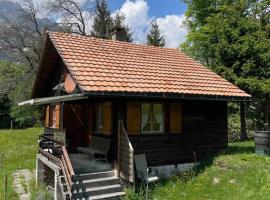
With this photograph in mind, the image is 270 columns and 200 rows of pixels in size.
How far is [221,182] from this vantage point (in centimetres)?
1141

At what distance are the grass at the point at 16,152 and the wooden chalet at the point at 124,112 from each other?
6.20 feet

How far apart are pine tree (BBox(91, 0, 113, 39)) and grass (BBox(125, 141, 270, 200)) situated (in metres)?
27.7

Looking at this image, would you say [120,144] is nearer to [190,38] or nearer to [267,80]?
[267,80]

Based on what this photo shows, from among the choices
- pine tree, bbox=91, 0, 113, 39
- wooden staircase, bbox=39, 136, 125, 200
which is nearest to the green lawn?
wooden staircase, bbox=39, 136, 125, 200

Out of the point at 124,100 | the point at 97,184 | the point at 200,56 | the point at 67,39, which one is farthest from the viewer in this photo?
the point at 200,56

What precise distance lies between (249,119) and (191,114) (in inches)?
674

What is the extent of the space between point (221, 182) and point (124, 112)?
398 cm

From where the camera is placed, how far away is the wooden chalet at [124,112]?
10914 mm

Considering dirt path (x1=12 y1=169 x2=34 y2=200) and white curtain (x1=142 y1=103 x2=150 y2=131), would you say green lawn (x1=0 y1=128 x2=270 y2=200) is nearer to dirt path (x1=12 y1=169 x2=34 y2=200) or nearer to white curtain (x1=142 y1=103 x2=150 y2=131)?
dirt path (x1=12 y1=169 x2=34 y2=200)

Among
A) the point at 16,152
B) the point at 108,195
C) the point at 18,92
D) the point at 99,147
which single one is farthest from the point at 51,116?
the point at 18,92

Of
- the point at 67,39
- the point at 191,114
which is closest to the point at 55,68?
the point at 67,39

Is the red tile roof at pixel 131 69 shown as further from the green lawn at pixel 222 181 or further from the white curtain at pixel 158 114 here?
the green lawn at pixel 222 181

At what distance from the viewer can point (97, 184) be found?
1086cm

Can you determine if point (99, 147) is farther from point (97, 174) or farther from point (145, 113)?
point (145, 113)
